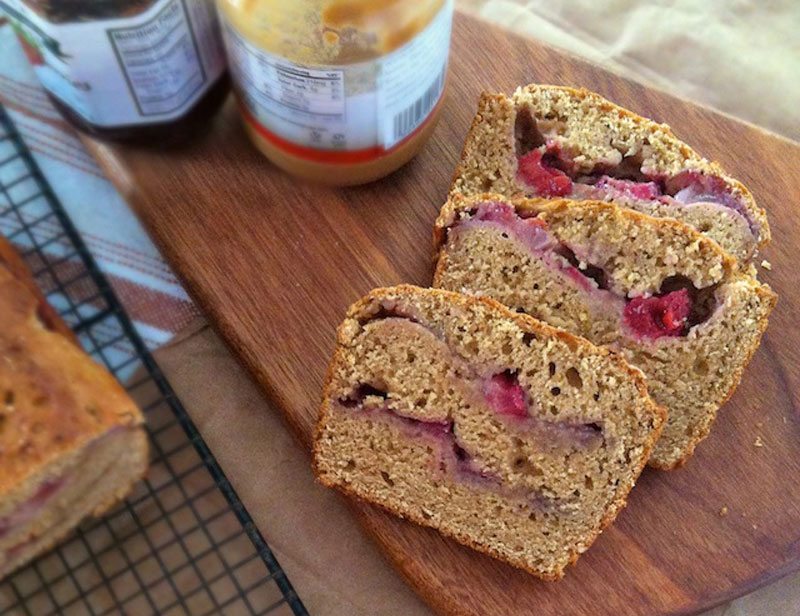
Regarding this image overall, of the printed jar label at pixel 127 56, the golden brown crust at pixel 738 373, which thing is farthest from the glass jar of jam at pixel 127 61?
the golden brown crust at pixel 738 373

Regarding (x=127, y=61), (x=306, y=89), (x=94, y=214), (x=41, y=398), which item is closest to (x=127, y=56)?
(x=127, y=61)

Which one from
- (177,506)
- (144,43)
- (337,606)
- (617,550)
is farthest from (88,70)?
(617,550)

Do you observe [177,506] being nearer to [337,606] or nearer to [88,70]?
[337,606]

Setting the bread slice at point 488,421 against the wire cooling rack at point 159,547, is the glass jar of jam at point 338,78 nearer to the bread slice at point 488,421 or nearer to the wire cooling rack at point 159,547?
the bread slice at point 488,421

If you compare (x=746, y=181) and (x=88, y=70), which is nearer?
(x=88, y=70)

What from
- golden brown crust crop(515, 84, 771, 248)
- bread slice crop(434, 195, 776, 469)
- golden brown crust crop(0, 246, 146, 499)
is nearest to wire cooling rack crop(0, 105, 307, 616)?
golden brown crust crop(0, 246, 146, 499)
